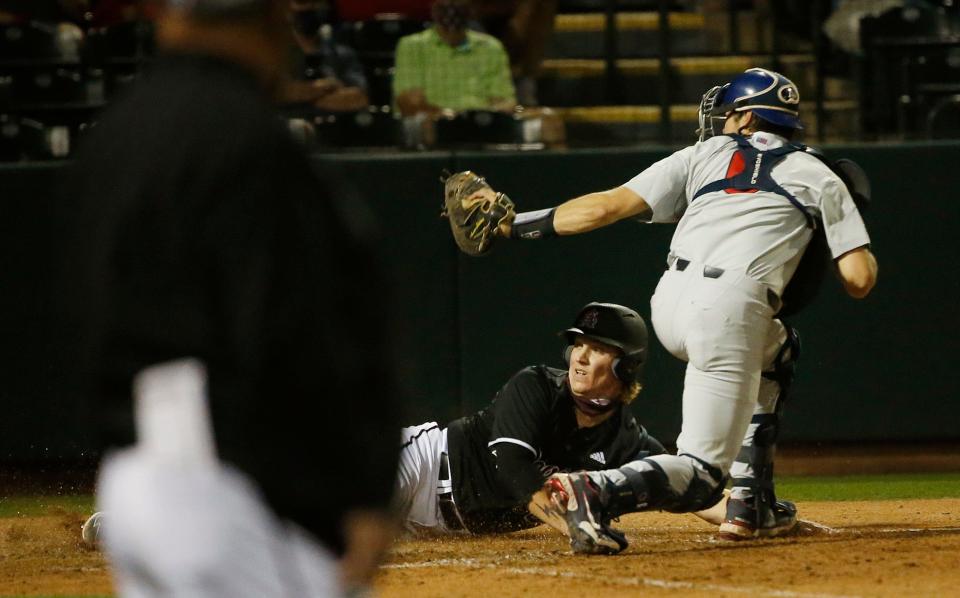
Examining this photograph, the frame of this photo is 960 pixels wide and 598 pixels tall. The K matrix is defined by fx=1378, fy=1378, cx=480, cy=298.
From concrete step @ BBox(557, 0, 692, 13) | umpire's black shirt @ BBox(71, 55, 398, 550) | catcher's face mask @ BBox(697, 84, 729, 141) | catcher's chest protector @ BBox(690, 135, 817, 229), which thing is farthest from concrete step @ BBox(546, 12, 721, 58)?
umpire's black shirt @ BBox(71, 55, 398, 550)

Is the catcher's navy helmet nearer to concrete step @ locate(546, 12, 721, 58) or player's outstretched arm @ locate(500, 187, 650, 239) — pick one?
player's outstretched arm @ locate(500, 187, 650, 239)

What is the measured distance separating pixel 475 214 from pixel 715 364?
1.01m

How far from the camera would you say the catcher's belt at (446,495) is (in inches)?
202

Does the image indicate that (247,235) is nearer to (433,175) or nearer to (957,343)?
(433,175)

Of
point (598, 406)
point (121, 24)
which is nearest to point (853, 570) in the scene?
point (598, 406)

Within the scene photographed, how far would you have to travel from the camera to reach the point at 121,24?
871 cm

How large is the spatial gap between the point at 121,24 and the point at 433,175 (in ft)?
8.63

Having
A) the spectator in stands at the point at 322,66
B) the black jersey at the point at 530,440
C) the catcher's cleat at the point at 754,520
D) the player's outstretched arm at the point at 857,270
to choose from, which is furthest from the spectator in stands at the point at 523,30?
the player's outstretched arm at the point at 857,270

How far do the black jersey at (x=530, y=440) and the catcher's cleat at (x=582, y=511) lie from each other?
0.28 m

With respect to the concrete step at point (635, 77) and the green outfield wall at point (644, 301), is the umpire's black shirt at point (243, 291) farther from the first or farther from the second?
A: the concrete step at point (635, 77)

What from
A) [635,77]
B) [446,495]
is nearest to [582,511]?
[446,495]

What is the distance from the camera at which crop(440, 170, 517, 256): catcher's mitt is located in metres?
4.92

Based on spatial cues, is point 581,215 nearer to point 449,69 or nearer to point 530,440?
point 530,440

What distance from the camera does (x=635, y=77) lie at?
28.2 feet
